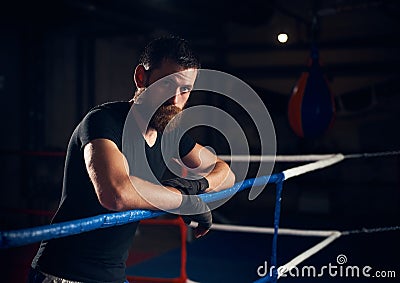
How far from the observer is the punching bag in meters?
4.00

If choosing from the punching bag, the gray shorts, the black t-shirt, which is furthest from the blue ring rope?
the punching bag

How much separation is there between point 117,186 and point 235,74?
6.55 meters

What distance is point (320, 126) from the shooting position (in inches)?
162

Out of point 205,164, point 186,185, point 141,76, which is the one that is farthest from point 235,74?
point 186,185

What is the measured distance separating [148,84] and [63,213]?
1.39ft

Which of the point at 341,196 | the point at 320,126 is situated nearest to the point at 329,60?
Answer: the point at 341,196

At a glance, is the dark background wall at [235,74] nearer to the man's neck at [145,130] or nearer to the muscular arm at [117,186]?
the man's neck at [145,130]

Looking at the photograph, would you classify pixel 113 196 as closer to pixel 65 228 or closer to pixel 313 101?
pixel 65 228

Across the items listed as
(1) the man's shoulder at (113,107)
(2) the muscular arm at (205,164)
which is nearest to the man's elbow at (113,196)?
(1) the man's shoulder at (113,107)

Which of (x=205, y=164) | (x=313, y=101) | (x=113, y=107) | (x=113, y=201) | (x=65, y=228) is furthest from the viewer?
(x=313, y=101)

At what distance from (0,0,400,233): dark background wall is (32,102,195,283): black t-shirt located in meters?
4.55

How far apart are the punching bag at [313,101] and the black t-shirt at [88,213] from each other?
2893mm

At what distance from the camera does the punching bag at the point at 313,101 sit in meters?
4.00

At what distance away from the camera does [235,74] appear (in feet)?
24.6
